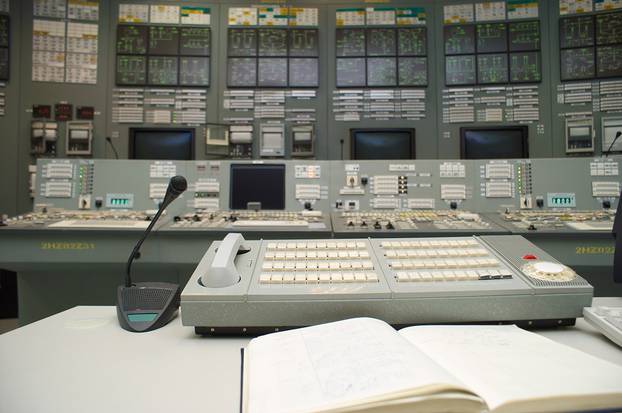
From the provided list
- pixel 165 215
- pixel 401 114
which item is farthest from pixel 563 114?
pixel 165 215

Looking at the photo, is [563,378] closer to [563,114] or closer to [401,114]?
[401,114]

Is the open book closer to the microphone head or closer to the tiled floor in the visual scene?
the microphone head

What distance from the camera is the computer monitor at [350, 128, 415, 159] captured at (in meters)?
3.36

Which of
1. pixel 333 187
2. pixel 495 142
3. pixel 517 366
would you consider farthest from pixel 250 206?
pixel 495 142

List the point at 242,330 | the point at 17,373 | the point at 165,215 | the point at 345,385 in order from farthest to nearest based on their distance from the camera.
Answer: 1. the point at 165,215
2. the point at 242,330
3. the point at 17,373
4. the point at 345,385

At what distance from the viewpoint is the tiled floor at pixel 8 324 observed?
2.72 m

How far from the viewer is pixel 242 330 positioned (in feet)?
2.03

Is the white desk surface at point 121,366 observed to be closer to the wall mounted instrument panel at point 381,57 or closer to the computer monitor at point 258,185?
the computer monitor at point 258,185

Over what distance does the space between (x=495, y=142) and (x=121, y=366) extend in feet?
12.0

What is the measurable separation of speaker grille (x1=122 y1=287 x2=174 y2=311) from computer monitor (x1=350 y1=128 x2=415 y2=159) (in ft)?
9.13

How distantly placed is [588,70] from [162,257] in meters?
4.17

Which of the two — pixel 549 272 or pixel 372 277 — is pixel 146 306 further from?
pixel 549 272

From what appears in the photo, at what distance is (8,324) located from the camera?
2.83 m

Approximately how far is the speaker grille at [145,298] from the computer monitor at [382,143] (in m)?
2.78
